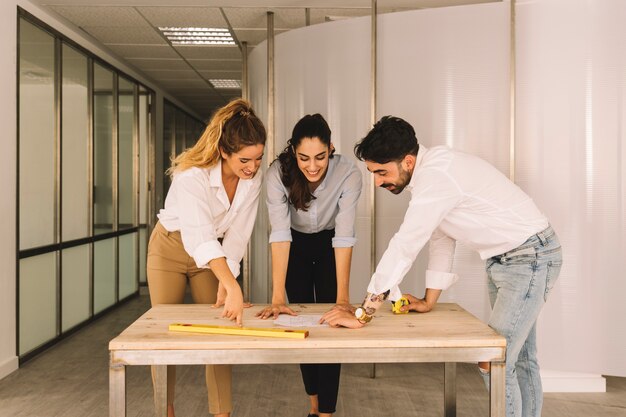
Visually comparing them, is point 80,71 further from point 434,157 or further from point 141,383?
point 434,157

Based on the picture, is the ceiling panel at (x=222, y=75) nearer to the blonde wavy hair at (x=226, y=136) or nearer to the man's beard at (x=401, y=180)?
the blonde wavy hair at (x=226, y=136)

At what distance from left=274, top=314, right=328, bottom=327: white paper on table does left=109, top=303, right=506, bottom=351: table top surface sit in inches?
1.7

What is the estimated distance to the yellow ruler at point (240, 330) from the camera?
A: 204 cm

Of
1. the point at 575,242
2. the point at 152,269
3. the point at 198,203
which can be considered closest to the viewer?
the point at 198,203

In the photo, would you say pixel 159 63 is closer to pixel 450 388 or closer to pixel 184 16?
pixel 184 16

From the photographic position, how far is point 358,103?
4535 millimetres

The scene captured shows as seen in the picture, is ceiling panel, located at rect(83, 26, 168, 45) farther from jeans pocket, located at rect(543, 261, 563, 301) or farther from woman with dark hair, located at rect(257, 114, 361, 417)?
jeans pocket, located at rect(543, 261, 563, 301)

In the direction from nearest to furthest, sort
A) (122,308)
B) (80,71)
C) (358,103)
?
(358,103), (80,71), (122,308)

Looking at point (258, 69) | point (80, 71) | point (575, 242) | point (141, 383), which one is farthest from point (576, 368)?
point (80, 71)

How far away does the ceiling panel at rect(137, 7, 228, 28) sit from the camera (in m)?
5.29

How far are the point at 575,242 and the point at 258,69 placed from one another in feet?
8.36

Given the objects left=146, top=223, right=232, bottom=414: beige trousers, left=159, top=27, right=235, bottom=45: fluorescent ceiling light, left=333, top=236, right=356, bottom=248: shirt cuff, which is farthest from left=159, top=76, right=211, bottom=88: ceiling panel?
left=333, top=236, right=356, bottom=248: shirt cuff

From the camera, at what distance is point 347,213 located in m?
2.89

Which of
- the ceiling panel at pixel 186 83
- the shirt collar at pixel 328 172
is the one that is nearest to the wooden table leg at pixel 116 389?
the shirt collar at pixel 328 172
